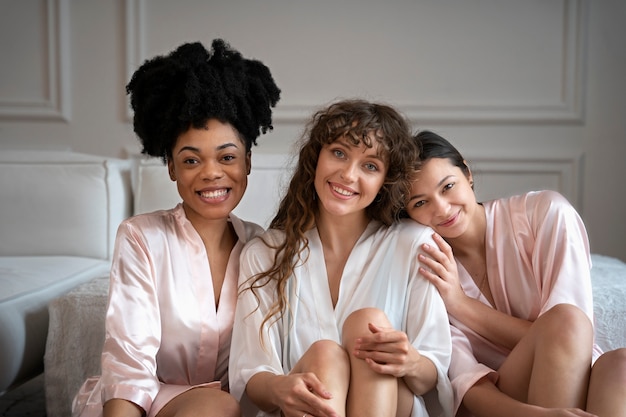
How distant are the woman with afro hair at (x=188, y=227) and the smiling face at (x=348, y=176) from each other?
0.66 ft

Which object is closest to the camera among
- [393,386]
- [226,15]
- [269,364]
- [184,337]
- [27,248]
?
[393,386]

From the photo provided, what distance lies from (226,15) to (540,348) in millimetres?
2157

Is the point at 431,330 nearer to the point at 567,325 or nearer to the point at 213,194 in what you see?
the point at 567,325

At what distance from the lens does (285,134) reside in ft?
10.1

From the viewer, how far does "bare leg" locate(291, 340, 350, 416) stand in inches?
52.9

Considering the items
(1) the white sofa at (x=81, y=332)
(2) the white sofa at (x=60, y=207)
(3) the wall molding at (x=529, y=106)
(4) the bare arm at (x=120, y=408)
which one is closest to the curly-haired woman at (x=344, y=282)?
(4) the bare arm at (x=120, y=408)

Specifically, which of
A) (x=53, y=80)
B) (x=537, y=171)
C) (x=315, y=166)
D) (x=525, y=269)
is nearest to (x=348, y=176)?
(x=315, y=166)

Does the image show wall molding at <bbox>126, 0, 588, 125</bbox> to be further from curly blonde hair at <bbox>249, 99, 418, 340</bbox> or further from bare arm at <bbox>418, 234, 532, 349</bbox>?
bare arm at <bbox>418, 234, 532, 349</bbox>

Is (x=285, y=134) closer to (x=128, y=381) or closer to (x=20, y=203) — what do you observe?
(x=20, y=203)

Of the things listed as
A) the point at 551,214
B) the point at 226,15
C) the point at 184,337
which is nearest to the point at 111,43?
the point at 226,15

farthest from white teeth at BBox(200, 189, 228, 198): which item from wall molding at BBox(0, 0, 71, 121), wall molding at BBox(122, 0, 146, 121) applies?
wall molding at BBox(0, 0, 71, 121)

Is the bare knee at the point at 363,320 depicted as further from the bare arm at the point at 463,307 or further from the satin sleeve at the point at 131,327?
the satin sleeve at the point at 131,327

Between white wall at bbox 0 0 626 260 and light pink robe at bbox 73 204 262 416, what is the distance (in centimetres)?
145

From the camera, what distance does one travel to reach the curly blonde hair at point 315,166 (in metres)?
1.61
